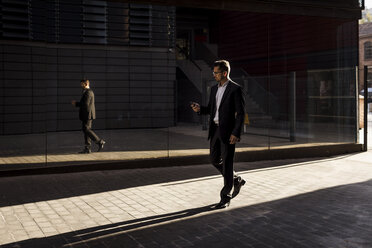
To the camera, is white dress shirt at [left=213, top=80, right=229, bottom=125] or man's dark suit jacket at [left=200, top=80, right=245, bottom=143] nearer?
man's dark suit jacket at [left=200, top=80, right=245, bottom=143]

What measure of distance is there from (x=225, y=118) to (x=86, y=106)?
16.6ft

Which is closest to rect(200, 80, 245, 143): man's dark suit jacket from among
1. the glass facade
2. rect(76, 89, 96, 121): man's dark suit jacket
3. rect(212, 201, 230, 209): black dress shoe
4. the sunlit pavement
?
rect(212, 201, 230, 209): black dress shoe

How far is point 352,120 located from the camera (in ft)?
39.5

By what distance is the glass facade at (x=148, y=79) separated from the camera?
32.9ft

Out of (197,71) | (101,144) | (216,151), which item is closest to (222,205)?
(216,151)

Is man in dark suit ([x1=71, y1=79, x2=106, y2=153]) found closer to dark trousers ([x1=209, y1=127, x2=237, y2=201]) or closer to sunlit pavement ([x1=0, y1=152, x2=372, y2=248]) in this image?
sunlit pavement ([x1=0, y1=152, x2=372, y2=248])

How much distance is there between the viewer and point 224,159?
6.05 metres

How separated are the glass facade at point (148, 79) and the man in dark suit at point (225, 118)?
3.65 meters

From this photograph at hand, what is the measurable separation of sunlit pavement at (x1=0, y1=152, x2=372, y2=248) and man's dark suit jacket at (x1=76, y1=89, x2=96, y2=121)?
1.88 meters

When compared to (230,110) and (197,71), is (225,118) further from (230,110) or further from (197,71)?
(197,71)

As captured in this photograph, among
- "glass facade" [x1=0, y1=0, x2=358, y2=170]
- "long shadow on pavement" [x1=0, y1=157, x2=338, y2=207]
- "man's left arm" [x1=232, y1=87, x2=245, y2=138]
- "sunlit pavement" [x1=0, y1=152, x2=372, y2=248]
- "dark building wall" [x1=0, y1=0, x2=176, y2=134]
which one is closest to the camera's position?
"sunlit pavement" [x1=0, y1=152, x2=372, y2=248]

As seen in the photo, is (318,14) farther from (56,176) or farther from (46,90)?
(56,176)

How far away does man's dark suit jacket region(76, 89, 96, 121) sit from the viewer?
33.1ft

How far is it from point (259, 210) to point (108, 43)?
25.4 ft
